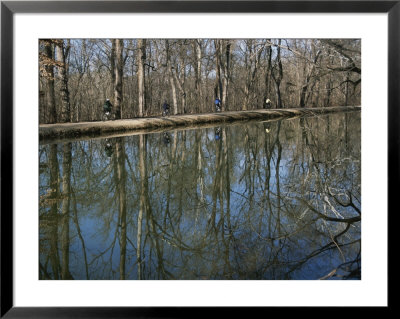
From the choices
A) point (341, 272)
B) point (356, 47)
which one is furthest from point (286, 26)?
point (341, 272)

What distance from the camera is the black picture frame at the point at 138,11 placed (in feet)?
9.87

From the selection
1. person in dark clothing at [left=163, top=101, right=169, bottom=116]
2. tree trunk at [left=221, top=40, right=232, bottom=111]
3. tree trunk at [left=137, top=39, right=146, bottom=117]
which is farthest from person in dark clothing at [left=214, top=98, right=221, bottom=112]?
tree trunk at [left=137, top=39, right=146, bottom=117]

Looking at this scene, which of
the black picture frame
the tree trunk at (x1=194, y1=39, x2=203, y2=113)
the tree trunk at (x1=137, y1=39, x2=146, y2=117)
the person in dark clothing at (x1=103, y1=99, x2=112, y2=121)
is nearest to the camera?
the black picture frame

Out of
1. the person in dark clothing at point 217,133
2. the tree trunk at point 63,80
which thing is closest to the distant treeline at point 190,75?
the tree trunk at point 63,80

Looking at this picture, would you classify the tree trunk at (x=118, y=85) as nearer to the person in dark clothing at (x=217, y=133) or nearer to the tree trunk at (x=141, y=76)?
the tree trunk at (x=141, y=76)

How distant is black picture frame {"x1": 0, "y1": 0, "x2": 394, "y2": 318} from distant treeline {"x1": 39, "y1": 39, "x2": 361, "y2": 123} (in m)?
0.24

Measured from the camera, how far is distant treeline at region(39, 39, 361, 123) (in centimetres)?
329

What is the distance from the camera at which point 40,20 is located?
311 centimetres

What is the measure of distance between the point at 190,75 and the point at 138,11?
0.84 m

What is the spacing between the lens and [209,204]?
3.60 metres

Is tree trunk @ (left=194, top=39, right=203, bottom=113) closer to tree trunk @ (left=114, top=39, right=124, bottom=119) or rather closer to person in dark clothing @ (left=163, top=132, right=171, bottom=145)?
person in dark clothing @ (left=163, top=132, right=171, bottom=145)

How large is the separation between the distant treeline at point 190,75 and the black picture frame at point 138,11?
0.24 m

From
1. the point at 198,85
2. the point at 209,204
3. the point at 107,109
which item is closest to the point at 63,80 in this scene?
the point at 107,109

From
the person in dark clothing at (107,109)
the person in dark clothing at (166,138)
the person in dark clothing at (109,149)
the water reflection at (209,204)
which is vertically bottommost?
the water reflection at (209,204)
